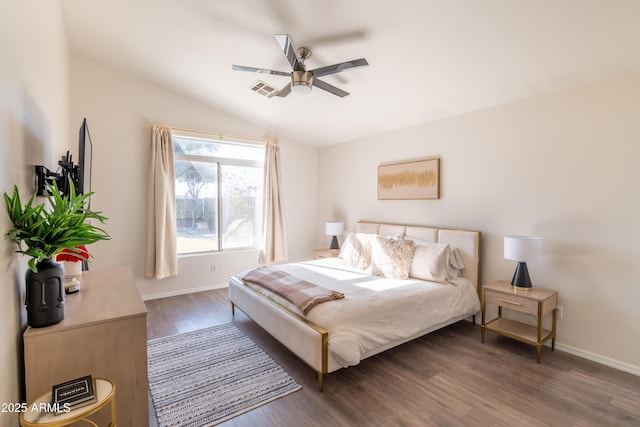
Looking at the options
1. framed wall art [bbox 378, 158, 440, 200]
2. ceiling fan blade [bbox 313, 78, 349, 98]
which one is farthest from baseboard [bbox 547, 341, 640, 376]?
ceiling fan blade [bbox 313, 78, 349, 98]

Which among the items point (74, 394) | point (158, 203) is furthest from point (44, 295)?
point (158, 203)

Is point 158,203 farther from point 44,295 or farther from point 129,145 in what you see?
point 44,295

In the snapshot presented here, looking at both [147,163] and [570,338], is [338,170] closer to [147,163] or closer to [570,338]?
[147,163]

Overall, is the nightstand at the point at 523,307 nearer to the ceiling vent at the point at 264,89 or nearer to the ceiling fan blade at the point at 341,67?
the ceiling fan blade at the point at 341,67

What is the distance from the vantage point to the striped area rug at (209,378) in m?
2.12

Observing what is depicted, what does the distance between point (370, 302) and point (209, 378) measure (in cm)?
147

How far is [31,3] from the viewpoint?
182cm

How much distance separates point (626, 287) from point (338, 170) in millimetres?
3991

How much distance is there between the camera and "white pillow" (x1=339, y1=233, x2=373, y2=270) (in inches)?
154

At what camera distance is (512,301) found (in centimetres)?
287

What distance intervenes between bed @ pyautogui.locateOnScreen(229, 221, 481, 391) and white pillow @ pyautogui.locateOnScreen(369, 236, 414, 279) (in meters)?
0.01

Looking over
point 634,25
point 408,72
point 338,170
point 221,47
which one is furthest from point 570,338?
→ point 221,47

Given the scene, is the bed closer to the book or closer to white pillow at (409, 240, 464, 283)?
white pillow at (409, 240, 464, 283)

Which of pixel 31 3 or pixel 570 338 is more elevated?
pixel 31 3
